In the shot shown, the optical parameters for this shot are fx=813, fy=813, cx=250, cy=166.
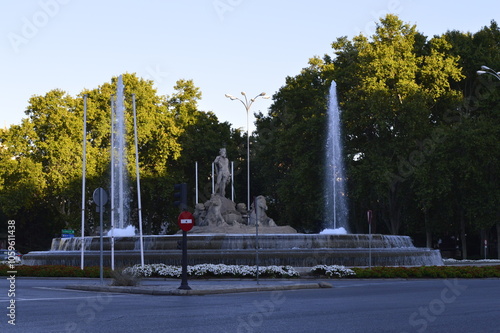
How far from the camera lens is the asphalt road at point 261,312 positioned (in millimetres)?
12633

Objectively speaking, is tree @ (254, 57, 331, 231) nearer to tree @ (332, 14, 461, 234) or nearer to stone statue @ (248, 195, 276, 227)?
tree @ (332, 14, 461, 234)

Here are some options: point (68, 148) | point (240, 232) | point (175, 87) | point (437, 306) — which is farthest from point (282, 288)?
point (175, 87)

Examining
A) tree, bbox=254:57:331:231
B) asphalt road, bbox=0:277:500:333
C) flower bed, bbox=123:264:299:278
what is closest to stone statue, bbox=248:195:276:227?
flower bed, bbox=123:264:299:278

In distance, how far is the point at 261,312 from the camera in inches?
610

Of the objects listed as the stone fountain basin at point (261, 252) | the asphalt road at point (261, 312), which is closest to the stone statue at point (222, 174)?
the stone fountain basin at point (261, 252)

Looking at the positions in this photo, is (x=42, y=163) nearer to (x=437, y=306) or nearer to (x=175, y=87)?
(x=175, y=87)

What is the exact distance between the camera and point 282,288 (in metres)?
23.5

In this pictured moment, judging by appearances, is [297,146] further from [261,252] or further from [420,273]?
[420,273]

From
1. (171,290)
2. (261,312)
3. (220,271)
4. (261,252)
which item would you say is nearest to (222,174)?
(261,252)

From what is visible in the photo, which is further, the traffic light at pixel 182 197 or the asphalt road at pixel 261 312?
the traffic light at pixel 182 197

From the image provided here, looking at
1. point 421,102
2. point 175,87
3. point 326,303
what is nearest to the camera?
point 326,303

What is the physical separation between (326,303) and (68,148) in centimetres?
5397

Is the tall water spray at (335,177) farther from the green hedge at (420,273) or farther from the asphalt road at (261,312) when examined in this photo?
the asphalt road at (261,312)

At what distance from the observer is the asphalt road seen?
1263 centimetres
